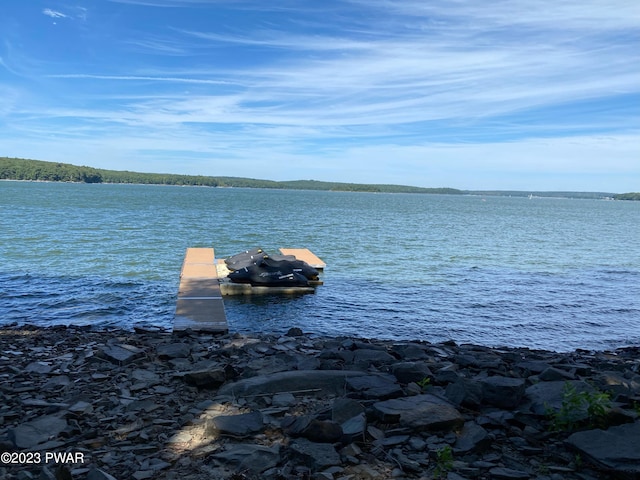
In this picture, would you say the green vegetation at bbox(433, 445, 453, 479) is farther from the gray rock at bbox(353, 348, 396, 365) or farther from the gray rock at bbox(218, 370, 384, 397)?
the gray rock at bbox(353, 348, 396, 365)

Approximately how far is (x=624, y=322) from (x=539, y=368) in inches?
469

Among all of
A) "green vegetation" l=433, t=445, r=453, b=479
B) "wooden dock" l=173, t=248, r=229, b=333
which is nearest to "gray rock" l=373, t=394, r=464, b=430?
"green vegetation" l=433, t=445, r=453, b=479

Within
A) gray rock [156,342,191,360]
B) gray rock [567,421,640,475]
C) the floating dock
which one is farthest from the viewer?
the floating dock

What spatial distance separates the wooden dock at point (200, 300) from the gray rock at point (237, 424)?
6.92m

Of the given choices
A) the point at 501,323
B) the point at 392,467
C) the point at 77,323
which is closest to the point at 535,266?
the point at 501,323

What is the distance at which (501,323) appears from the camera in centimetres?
1608

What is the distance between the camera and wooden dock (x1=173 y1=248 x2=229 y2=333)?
43.4ft

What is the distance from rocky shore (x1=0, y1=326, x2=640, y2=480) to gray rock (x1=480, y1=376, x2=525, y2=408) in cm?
1

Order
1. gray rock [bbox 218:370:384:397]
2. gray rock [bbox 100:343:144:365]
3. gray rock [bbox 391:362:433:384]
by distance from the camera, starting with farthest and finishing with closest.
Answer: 1. gray rock [bbox 100:343:144:365]
2. gray rock [bbox 391:362:433:384]
3. gray rock [bbox 218:370:384:397]

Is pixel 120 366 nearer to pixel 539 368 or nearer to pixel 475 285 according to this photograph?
pixel 539 368

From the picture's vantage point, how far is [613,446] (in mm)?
4254

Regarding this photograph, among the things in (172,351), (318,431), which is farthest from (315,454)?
(172,351)

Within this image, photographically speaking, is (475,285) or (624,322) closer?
(624,322)

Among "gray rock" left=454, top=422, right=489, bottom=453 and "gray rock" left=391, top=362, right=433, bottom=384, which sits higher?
"gray rock" left=454, top=422, right=489, bottom=453
